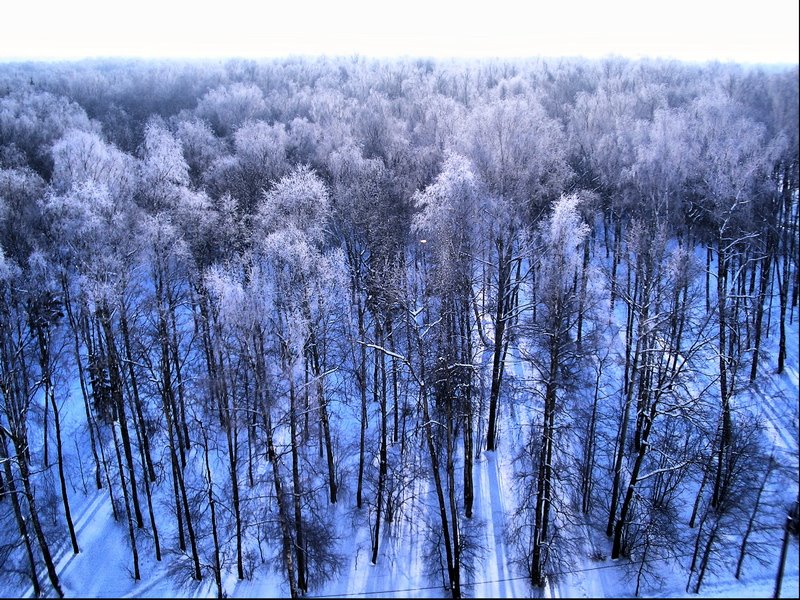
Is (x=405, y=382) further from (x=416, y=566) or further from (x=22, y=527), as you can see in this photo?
(x=22, y=527)

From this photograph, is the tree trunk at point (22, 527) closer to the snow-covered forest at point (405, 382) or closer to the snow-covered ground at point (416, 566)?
the snow-covered forest at point (405, 382)

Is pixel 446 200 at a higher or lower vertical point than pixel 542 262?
higher

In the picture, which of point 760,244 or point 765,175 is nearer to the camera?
point 765,175

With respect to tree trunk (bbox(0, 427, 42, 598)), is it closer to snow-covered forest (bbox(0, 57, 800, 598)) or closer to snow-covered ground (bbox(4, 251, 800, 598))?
snow-covered forest (bbox(0, 57, 800, 598))

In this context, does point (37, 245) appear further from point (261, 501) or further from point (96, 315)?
point (261, 501)

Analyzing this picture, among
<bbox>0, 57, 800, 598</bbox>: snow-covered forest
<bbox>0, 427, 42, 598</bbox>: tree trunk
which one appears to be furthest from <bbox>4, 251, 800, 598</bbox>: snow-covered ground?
<bbox>0, 427, 42, 598</bbox>: tree trunk

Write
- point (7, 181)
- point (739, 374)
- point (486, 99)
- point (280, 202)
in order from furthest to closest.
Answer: point (486, 99), point (7, 181), point (739, 374), point (280, 202)

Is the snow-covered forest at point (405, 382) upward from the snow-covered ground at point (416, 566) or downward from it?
upward

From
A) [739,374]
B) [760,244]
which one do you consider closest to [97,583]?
[739,374]

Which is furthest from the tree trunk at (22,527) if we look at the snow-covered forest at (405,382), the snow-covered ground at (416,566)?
the snow-covered ground at (416,566)
